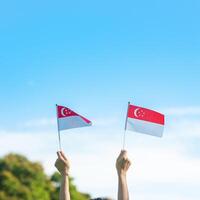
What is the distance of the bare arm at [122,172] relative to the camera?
7.66 m

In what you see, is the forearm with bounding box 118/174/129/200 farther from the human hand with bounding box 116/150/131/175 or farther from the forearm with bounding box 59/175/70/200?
the forearm with bounding box 59/175/70/200

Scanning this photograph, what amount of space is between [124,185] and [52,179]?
238 ft

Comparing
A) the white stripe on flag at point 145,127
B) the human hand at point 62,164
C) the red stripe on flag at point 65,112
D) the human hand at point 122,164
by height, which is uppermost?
the red stripe on flag at point 65,112

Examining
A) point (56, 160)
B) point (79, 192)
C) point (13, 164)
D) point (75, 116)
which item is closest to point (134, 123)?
point (75, 116)

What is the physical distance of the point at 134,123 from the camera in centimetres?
1028

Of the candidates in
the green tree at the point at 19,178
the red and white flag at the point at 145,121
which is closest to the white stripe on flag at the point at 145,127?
the red and white flag at the point at 145,121

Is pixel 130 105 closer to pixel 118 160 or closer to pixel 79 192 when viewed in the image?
pixel 118 160

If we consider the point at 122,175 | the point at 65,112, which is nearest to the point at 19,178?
the point at 65,112

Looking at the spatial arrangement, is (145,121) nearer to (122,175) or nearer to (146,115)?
(146,115)

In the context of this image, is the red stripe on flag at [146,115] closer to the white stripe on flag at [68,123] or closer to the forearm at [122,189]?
the white stripe on flag at [68,123]

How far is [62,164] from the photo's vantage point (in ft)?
27.8

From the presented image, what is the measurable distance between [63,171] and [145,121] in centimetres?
231

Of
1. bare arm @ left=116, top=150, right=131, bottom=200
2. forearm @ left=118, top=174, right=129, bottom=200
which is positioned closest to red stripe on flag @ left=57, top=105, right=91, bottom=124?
bare arm @ left=116, top=150, right=131, bottom=200

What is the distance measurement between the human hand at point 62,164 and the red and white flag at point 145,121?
5.99ft
